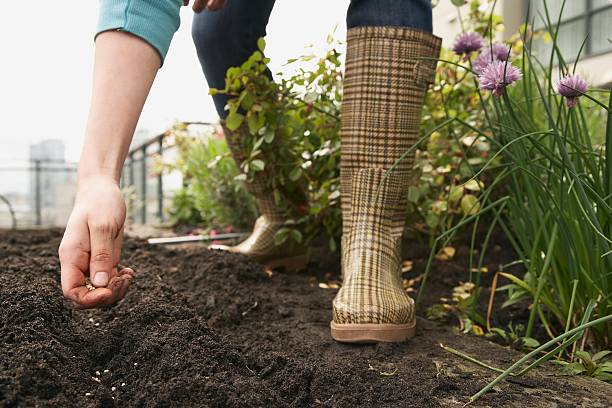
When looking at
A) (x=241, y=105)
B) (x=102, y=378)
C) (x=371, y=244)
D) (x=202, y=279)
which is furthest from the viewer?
(x=241, y=105)

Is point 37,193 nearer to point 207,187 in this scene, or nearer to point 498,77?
point 207,187

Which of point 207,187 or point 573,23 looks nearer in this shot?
point 207,187

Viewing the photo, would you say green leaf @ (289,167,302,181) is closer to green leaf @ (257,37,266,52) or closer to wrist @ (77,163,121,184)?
green leaf @ (257,37,266,52)

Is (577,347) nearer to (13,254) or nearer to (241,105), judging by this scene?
(241,105)

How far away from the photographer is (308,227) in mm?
2002

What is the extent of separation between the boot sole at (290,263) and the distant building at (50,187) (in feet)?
26.8

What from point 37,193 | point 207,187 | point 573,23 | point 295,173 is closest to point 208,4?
point 295,173

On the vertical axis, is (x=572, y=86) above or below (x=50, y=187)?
above

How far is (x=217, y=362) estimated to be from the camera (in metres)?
0.88

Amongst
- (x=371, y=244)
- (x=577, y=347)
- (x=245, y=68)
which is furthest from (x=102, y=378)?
(x=245, y=68)

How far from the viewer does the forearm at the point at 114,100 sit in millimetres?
934

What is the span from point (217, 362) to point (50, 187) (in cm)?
1067

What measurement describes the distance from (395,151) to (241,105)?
677 mm

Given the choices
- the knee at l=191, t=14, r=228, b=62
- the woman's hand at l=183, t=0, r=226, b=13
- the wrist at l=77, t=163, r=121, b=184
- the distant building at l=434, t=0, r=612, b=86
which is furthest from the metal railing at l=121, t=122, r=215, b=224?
the wrist at l=77, t=163, r=121, b=184
